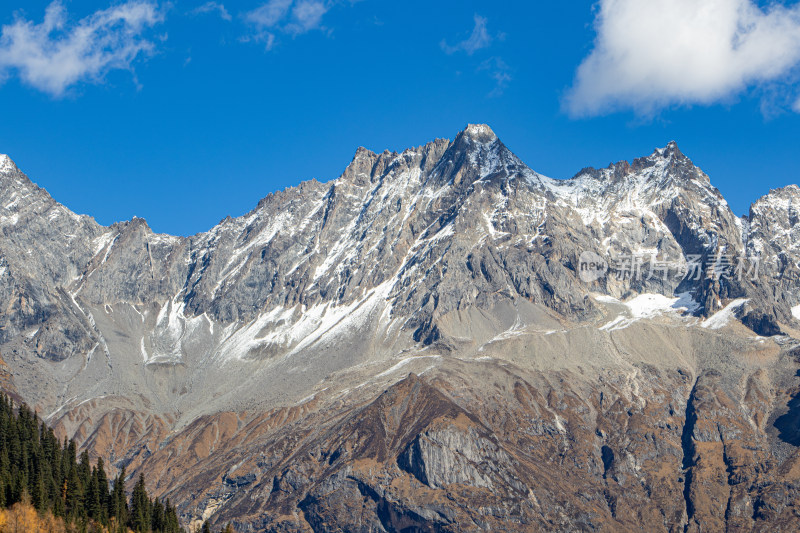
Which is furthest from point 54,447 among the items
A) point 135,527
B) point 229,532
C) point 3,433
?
point 229,532

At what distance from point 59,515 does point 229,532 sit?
24.7 meters

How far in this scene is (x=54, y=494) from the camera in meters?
150

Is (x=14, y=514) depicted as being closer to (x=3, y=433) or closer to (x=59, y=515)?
(x=59, y=515)

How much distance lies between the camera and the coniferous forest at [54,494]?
137500 millimetres

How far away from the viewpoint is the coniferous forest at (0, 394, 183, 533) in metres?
138

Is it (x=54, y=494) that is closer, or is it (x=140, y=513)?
(x=54, y=494)

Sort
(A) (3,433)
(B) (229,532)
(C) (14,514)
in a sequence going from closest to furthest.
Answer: (C) (14,514), (B) (229,532), (A) (3,433)

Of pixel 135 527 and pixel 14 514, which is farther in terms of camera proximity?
pixel 135 527

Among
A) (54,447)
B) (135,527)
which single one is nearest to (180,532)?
(135,527)

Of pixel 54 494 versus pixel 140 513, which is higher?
pixel 54 494

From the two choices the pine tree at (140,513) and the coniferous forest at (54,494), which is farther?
the pine tree at (140,513)

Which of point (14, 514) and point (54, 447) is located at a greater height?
point (54, 447)

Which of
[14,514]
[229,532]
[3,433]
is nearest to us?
[14,514]

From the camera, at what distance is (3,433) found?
543 feet
